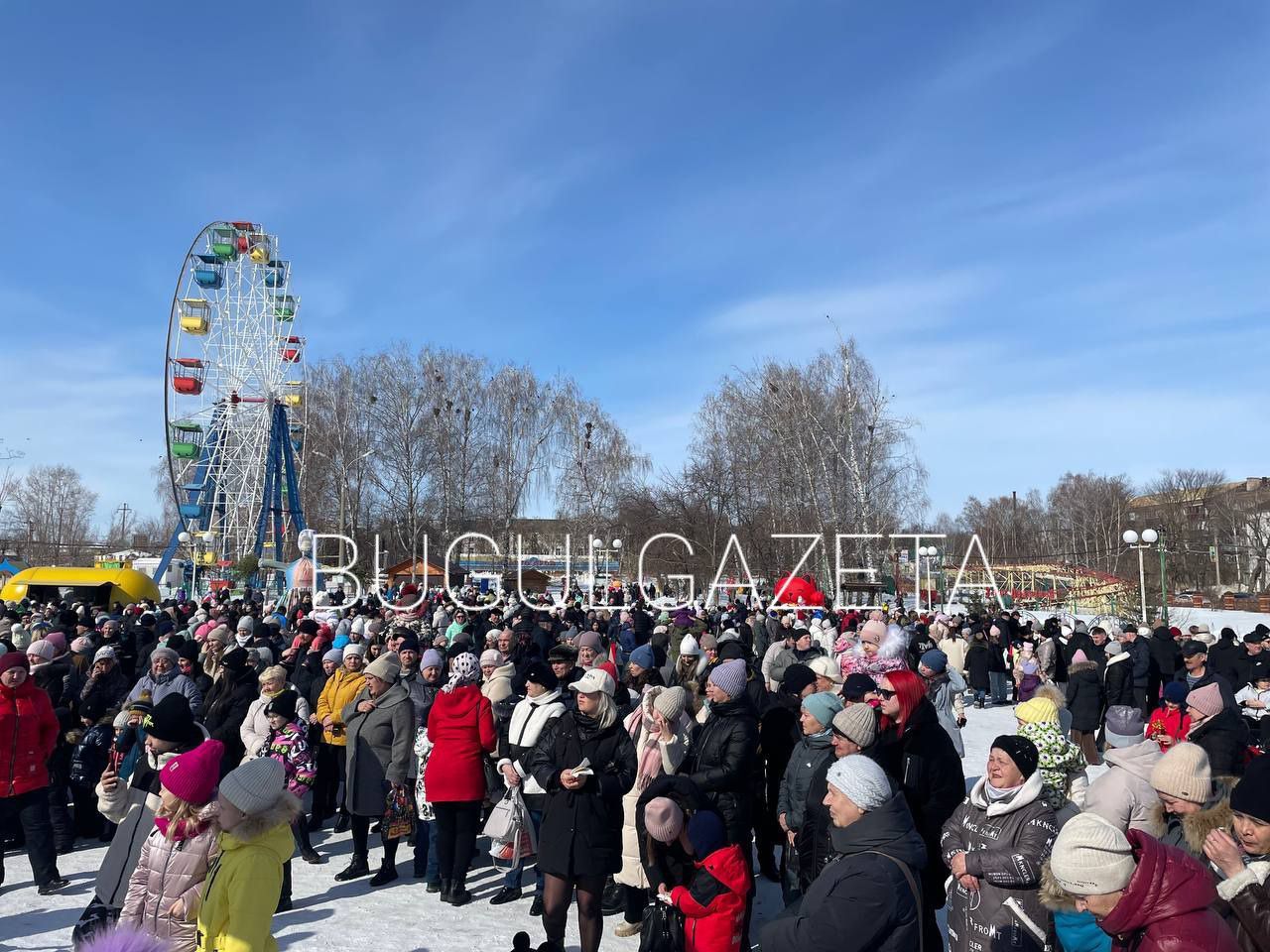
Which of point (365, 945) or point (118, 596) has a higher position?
point (118, 596)

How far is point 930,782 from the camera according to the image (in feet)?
13.9

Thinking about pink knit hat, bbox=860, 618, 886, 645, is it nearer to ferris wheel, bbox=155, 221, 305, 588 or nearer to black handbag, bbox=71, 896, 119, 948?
black handbag, bbox=71, 896, 119, 948

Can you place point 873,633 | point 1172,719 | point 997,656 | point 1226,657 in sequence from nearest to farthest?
point 1172,719 < point 873,633 < point 1226,657 < point 997,656

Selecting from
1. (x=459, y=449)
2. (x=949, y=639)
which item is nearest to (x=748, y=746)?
(x=949, y=639)

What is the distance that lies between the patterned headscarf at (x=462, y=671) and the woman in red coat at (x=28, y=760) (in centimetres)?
258

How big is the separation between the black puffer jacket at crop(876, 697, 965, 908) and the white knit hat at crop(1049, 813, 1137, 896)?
6.22 ft

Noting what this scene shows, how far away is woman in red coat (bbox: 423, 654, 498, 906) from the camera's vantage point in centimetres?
562

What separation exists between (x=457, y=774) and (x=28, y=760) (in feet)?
9.06

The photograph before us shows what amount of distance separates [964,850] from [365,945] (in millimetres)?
3382

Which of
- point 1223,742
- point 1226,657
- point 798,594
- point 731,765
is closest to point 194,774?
point 731,765

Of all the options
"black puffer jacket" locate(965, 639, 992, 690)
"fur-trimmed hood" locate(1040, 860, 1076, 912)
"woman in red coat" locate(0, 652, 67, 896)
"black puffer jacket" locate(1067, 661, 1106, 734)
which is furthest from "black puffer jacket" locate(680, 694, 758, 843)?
"black puffer jacket" locate(965, 639, 992, 690)

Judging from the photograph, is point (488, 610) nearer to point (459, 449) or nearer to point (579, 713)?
point (579, 713)

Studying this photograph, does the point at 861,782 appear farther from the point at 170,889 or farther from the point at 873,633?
the point at 873,633

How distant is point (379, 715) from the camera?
6223mm
